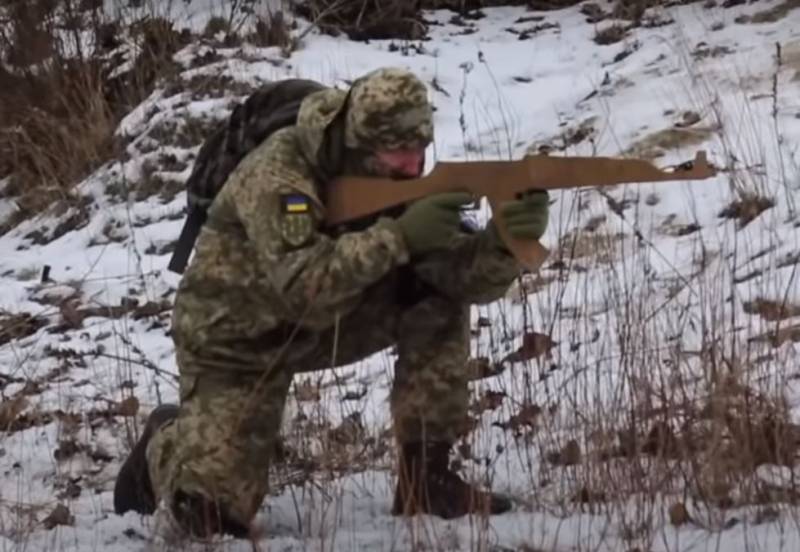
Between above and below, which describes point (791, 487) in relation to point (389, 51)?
below

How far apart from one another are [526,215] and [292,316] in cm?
55

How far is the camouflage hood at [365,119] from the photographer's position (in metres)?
3.54

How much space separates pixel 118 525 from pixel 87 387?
170 cm

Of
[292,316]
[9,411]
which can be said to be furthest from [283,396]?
[9,411]

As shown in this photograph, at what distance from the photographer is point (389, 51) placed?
29.0 ft

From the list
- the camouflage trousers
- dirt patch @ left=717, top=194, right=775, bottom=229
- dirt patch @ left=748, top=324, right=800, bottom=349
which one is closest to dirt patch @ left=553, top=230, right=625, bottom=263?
dirt patch @ left=717, top=194, right=775, bottom=229

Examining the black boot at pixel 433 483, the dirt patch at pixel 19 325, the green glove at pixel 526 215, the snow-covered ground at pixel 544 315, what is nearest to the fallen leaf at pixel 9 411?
the snow-covered ground at pixel 544 315

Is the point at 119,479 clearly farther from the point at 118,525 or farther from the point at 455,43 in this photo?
the point at 455,43

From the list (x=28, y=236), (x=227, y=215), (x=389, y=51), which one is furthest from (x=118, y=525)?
(x=389, y=51)

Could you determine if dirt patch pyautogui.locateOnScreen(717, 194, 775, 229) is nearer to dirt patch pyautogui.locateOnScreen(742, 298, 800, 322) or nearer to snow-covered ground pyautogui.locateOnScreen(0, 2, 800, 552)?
snow-covered ground pyautogui.locateOnScreen(0, 2, 800, 552)

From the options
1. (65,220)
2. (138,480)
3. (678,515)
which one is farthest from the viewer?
(65,220)

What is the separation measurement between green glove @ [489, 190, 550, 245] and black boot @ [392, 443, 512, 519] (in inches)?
22.4

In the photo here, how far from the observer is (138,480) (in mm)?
4125

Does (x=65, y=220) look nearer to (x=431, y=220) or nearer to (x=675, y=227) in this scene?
(x=675, y=227)
